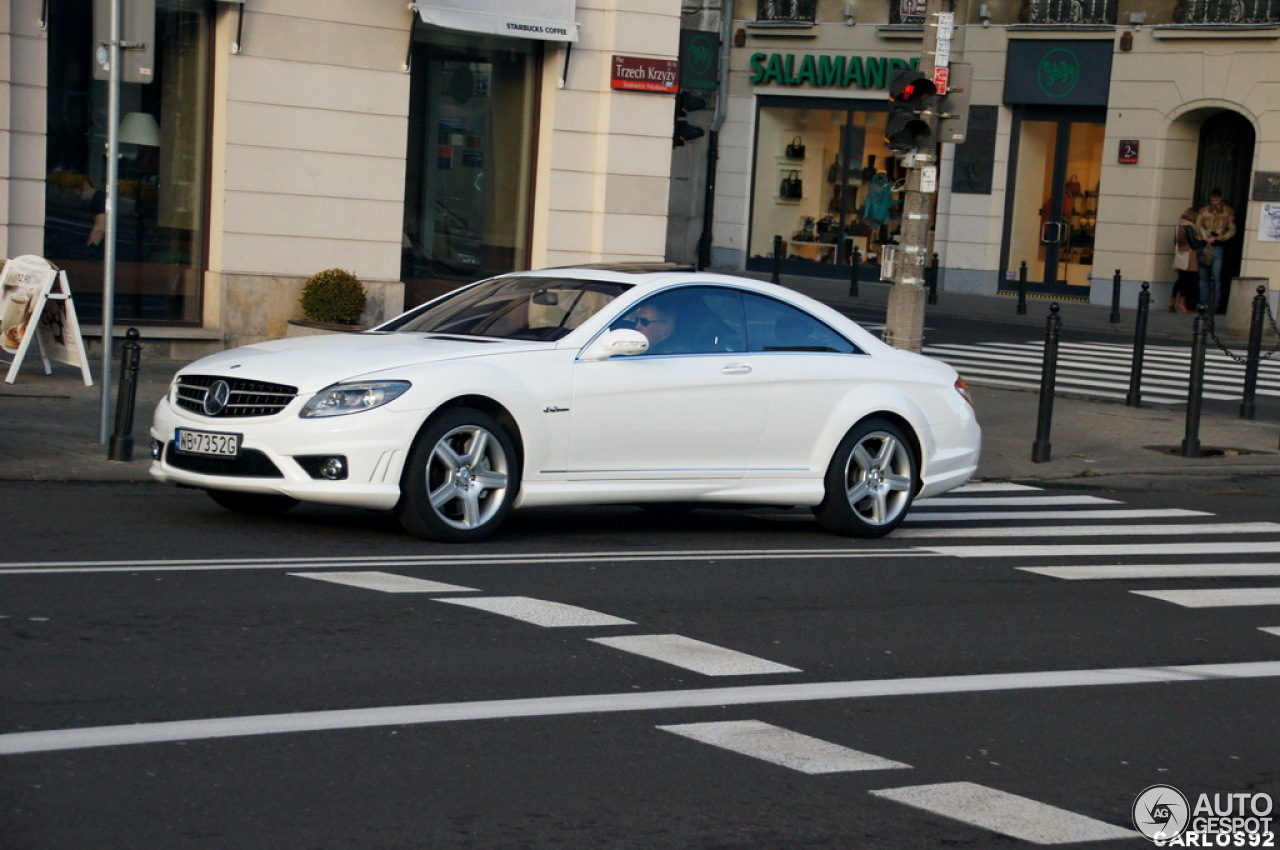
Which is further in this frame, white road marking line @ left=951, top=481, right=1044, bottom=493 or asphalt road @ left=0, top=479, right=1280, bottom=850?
white road marking line @ left=951, top=481, right=1044, bottom=493

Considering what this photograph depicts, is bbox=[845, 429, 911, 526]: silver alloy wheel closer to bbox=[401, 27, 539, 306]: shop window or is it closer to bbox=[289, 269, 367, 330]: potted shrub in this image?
bbox=[289, 269, 367, 330]: potted shrub

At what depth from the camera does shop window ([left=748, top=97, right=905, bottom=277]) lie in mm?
38969

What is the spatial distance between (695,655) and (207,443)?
133 inches

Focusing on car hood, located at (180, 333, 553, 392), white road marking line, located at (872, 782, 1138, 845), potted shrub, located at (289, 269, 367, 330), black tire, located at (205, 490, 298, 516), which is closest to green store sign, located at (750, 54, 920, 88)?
potted shrub, located at (289, 269, 367, 330)

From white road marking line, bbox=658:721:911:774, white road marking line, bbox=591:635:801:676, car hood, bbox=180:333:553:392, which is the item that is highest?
car hood, bbox=180:333:553:392

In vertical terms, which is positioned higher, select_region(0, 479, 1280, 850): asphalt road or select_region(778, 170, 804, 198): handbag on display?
select_region(778, 170, 804, 198): handbag on display

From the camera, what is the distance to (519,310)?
10406 millimetres

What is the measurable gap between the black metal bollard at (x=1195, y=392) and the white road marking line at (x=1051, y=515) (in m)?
3.19

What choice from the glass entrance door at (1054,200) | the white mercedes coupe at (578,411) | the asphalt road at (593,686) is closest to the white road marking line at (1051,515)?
the white mercedes coupe at (578,411)

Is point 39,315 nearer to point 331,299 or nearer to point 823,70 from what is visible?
point 331,299

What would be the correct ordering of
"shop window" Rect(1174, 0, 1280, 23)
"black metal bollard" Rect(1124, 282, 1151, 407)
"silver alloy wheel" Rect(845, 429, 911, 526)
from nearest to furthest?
"silver alloy wheel" Rect(845, 429, 911, 526) → "black metal bollard" Rect(1124, 282, 1151, 407) → "shop window" Rect(1174, 0, 1280, 23)

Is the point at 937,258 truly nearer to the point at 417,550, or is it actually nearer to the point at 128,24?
the point at 128,24

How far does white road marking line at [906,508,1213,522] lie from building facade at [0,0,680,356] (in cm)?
858

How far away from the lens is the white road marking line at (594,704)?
18.2 feet
